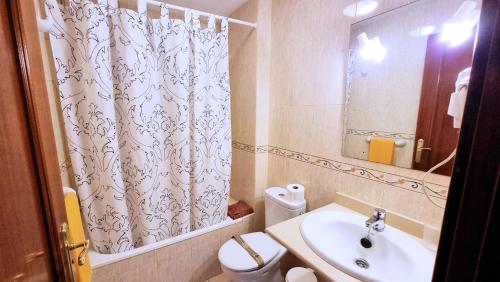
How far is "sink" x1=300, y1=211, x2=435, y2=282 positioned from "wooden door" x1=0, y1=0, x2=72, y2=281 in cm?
88

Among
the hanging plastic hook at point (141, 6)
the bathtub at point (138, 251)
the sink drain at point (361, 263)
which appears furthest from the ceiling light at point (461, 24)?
the bathtub at point (138, 251)

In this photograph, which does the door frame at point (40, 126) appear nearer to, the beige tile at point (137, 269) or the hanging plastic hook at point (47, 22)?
the hanging plastic hook at point (47, 22)

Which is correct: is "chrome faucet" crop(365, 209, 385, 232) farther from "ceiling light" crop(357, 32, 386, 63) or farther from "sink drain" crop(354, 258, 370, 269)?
"ceiling light" crop(357, 32, 386, 63)

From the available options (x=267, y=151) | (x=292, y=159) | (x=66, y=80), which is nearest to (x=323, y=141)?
(x=292, y=159)

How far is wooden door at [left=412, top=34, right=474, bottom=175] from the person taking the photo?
2.85ft

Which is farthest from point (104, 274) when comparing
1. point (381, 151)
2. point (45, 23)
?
point (381, 151)

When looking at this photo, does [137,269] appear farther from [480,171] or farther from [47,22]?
[480,171]

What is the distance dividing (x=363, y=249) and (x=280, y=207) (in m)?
0.63

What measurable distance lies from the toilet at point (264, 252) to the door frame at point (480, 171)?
1.22 meters

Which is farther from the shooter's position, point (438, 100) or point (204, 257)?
point (204, 257)

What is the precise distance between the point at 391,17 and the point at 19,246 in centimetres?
152

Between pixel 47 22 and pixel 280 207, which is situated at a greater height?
pixel 47 22

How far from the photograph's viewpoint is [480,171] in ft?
0.82

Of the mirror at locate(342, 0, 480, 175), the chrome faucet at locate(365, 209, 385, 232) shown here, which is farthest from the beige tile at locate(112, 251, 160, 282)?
the mirror at locate(342, 0, 480, 175)
